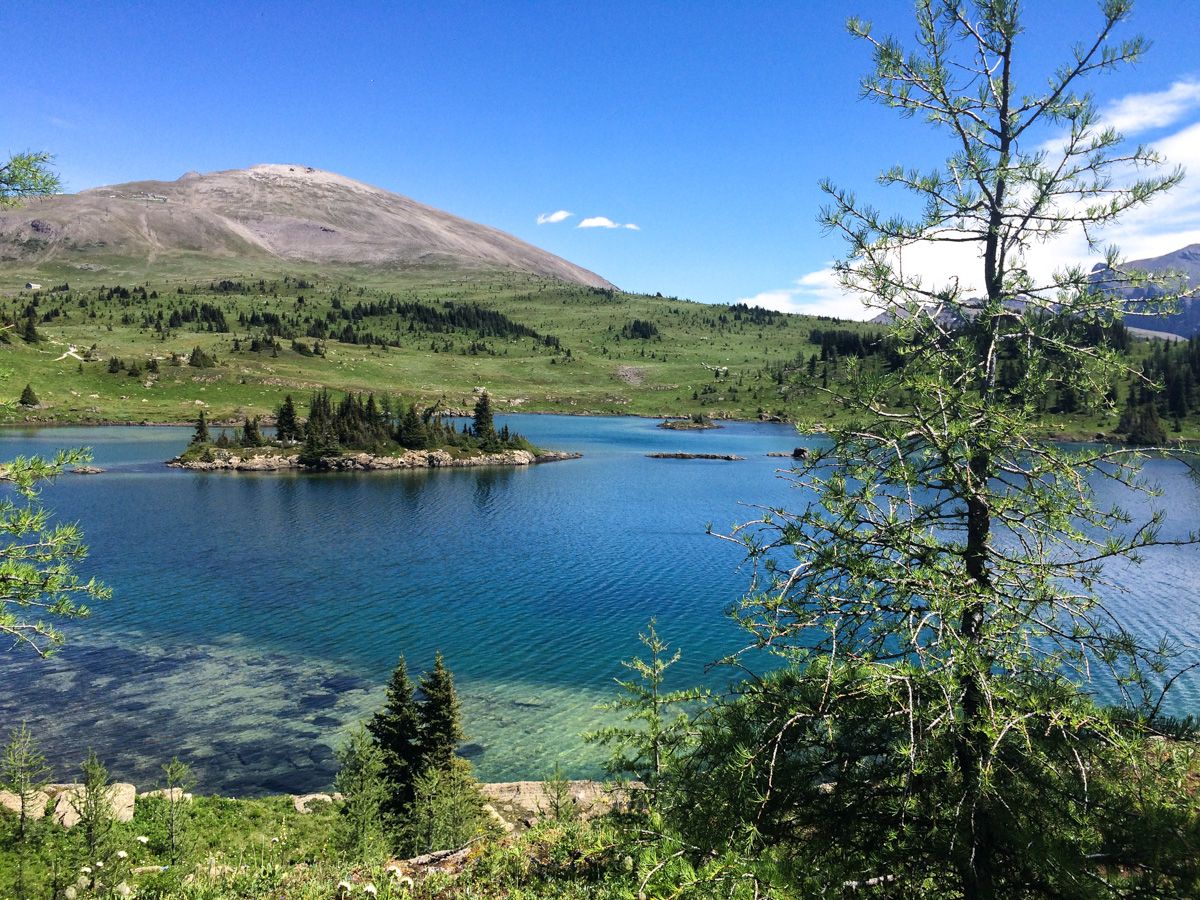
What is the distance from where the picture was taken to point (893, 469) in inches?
330

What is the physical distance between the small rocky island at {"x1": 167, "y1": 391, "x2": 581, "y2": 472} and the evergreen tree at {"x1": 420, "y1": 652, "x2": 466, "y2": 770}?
94.5 meters

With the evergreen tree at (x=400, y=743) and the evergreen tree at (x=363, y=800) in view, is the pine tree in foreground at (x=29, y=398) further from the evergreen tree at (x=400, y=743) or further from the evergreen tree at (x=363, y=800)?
the evergreen tree at (x=363, y=800)

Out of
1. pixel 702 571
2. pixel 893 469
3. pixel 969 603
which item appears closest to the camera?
pixel 969 603

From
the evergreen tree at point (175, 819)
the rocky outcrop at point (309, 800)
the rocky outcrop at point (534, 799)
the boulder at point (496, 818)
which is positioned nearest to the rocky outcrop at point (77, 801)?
the evergreen tree at point (175, 819)

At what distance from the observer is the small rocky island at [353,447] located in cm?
10944

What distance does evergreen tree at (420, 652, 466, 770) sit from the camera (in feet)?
79.6

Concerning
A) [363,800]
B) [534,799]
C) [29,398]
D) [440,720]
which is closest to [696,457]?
[534,799]

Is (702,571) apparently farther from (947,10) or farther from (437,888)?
(947,10)

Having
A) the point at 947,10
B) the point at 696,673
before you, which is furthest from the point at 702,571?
the point at 947,10

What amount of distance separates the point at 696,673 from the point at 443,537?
37384mm

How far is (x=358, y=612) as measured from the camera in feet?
150

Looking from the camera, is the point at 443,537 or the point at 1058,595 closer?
the point at 1058,595

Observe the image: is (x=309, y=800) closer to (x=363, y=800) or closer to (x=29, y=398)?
(x=363, y=800)

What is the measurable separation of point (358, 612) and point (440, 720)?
2383 cm
